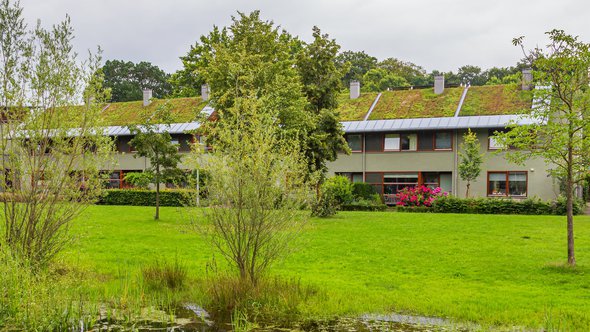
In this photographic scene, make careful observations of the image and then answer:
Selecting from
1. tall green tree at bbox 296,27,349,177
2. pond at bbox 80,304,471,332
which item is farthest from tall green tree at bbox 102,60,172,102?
pond at bbox 80,304,471,332

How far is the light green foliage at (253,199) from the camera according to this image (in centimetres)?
941

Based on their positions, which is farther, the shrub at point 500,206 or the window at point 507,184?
the window at point 507,184

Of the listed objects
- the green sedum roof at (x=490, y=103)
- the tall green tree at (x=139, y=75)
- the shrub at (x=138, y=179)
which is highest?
the tall green tree at (x=139, y=75)

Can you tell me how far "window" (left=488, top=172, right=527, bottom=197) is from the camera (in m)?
36.1

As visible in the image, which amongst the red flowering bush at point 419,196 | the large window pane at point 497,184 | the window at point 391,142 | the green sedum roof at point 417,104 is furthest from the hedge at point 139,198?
the large window pane at point 497,184

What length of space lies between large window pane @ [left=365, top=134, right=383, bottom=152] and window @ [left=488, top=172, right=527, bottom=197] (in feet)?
24.6

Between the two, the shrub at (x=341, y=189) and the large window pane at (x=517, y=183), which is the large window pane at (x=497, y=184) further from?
the shrub at (x=341, y=189)

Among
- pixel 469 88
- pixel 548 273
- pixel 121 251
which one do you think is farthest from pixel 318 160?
pixel 469 88

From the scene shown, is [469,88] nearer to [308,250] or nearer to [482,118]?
[482,118]

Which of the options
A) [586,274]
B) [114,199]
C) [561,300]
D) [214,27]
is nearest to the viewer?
[561,300]

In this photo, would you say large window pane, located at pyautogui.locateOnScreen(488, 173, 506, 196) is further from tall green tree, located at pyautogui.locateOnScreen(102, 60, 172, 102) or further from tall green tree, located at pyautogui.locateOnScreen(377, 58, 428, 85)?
tall green tree, located at pyautogui.locateOnScreen(102, 60, 172, 102)

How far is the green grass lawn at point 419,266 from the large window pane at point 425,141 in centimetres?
1666

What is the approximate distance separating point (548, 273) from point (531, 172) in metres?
25.4

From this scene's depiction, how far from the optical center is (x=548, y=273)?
12164 millimetres
